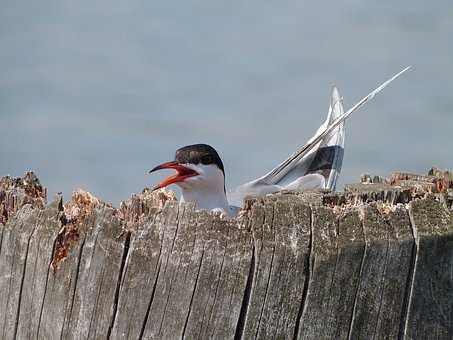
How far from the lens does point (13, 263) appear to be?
502cm

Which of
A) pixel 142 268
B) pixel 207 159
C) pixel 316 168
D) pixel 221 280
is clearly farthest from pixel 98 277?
pixel 316 168

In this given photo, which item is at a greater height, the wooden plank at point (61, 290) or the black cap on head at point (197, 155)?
the black cap on head at point (197, 155)

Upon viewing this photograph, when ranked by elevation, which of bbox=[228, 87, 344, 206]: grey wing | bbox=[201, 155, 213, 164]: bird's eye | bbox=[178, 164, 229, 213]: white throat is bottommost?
bbox=[178, 164, 229, 213]: white throat

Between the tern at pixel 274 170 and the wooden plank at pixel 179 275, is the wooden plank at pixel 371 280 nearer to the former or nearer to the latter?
the wooden plank at pixel 179 275

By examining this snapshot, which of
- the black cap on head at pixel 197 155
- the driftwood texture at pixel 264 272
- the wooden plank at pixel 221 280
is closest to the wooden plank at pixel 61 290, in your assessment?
the driftwood texture at pixel 264 272

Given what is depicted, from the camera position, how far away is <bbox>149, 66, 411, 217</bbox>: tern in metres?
9.44

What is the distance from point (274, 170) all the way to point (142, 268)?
286 inches

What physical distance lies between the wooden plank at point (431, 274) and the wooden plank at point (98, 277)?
1.41 metres

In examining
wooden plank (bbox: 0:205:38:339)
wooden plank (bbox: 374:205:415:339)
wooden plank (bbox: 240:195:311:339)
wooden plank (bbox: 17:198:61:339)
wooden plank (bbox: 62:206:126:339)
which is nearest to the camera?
wooden plank (bbox: 240:195:311:339)

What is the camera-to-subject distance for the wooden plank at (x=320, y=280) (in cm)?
428

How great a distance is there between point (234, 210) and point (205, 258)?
493cm

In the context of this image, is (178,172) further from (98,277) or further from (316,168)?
(98,277)

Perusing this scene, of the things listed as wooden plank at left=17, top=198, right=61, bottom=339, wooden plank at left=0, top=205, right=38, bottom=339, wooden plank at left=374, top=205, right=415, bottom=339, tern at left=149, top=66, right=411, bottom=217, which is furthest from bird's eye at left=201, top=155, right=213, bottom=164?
wooden plank at left=374, top=205, right=415, bottom=339

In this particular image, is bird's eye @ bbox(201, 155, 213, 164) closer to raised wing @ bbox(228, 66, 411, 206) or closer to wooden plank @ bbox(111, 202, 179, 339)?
raised wing @ bbox(228, 66, 411, 206)
